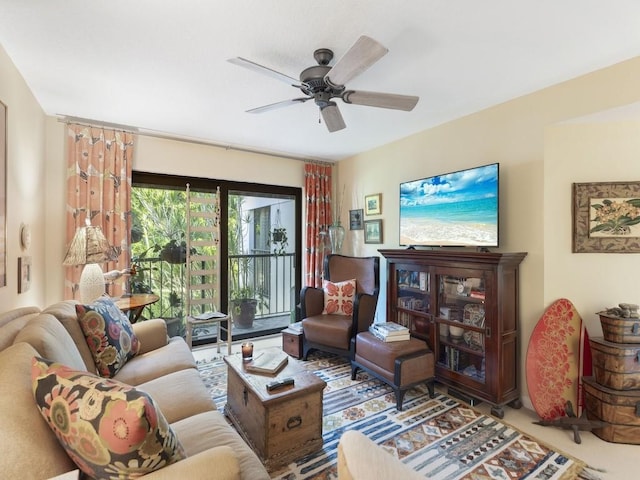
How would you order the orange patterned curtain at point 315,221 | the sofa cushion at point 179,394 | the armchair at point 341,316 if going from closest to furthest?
the sofa cushion at point 179,394 → the armchair at point 341,316 → the orange patterned curtain at point 315,221

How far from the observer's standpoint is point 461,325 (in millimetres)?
2545

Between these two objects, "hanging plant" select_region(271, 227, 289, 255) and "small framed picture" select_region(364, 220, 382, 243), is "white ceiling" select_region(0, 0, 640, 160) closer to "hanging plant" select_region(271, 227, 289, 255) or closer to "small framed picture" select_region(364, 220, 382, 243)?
"small framed picture" select_region(364, 220, 382, 243)

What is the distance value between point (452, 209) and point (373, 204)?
127 centimetres

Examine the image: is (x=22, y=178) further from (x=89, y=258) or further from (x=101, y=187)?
(x=101, y=187)

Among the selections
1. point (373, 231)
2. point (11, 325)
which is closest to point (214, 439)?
point (11, 325)

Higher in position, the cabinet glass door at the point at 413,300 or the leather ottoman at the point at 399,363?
the cabinet glass door at the point at 413,300

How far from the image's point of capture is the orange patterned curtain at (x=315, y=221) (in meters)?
4.29

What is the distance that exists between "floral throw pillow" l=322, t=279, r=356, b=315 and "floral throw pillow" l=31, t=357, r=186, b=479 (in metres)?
2.64

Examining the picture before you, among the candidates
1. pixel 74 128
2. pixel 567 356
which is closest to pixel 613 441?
pixel 567 356

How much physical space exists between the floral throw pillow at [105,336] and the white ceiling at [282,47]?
157 centimetres

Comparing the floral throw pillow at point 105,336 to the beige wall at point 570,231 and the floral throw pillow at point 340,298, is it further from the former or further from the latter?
the beige wall at point 570,231

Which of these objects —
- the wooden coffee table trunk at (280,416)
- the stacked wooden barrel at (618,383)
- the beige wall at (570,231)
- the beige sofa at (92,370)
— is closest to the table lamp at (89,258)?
the beige sofa at (92,370)

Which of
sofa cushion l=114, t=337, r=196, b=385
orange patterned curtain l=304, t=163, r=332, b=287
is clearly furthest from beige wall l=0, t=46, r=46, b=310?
orange patterned curtain l=304, t=163, r=332, b=287

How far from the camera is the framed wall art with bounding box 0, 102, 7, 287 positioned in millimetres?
1758
